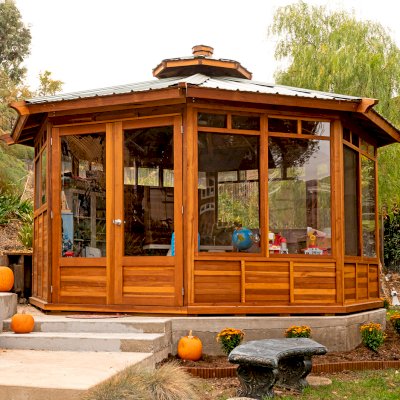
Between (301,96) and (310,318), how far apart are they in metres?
2.68

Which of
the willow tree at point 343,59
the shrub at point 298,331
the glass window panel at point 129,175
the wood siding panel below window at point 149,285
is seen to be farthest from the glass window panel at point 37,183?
the willow tree at point 343,59

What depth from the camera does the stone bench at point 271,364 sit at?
5.55 meters

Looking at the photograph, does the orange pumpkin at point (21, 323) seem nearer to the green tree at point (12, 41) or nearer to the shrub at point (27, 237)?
the shrub at point (27, 237)

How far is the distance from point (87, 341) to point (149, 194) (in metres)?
2.03

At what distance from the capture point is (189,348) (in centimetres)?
704

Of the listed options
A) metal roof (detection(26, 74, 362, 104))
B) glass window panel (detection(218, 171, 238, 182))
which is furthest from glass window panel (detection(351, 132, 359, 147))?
glass window panel (detection(218, 171, 238, 182))

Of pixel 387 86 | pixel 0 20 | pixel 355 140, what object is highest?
pixel 0 20

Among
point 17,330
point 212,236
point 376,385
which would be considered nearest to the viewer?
point 376,385

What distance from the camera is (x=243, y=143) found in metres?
8.00

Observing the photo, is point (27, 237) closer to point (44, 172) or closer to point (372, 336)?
point (44, 172)

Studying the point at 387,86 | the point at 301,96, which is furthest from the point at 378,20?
the point at 301,96

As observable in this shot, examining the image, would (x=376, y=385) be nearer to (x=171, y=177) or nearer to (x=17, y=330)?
(x=171, y=177)

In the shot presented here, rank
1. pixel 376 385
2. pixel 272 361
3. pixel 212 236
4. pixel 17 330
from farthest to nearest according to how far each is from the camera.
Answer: pixel 212 236 → pixel 17 330 → pixel 376 385 → pixel 272 361

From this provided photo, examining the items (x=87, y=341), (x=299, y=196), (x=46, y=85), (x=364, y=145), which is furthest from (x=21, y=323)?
(x=46, y=85)
